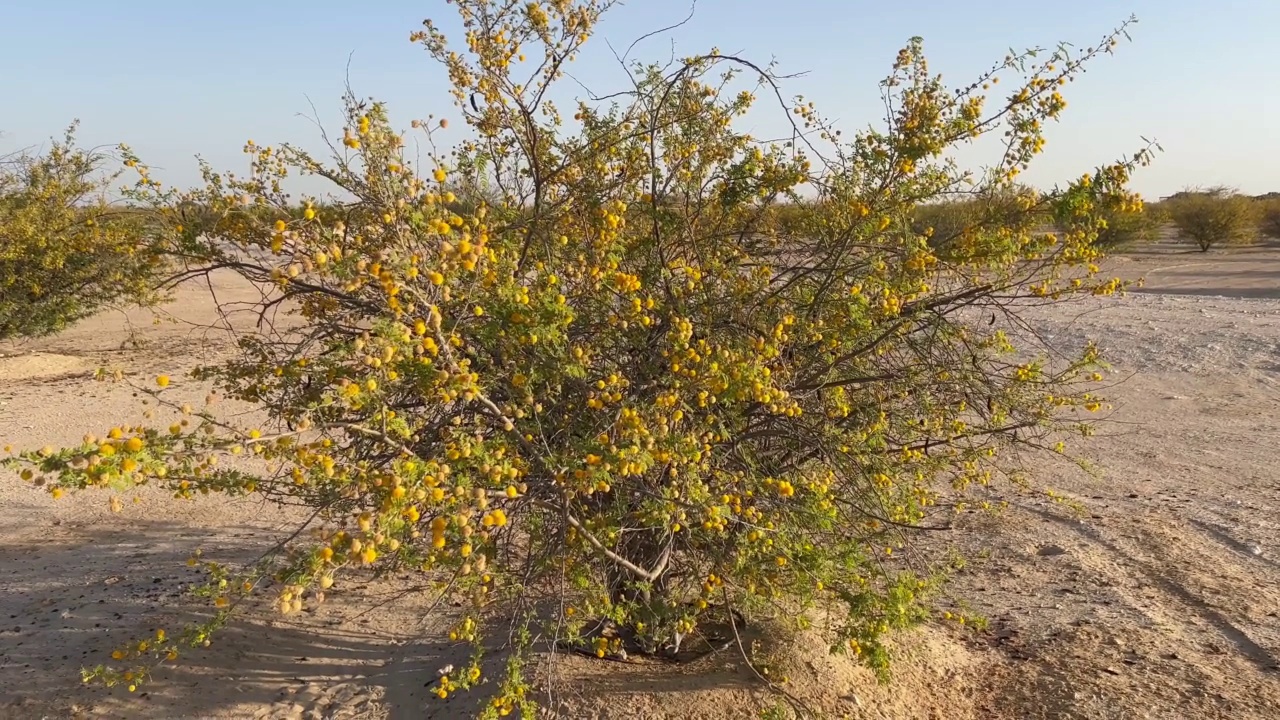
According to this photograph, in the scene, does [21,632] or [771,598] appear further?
[21,632]

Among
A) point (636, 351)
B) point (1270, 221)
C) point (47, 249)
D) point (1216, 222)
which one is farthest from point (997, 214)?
point (1270, 221)

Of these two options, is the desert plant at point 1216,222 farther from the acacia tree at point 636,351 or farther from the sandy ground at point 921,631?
the acacia tree at point 636,351

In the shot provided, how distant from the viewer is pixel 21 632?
432 cm

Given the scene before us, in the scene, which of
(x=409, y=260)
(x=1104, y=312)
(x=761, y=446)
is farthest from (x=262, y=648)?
(x=1104, y=312)

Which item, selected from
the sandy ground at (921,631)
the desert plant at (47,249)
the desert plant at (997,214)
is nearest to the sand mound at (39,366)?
the desert plant at (47,249)

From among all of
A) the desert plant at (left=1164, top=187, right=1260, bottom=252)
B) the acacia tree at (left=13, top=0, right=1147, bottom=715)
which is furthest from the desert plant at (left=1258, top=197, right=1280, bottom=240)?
the acacia tree at (left=13, top=0, right=1147, bottom=715)

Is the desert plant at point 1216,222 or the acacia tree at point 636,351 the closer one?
the acacia tree at point 636,351

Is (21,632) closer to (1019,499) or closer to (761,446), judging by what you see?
(761,446)

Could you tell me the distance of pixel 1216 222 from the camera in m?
26.3

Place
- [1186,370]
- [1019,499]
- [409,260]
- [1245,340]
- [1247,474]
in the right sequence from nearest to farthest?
1. [409,260]
2. [1019,499]
3. [1247,474]
4. [1186,370]
5. [1245,340]

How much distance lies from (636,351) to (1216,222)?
97.0 ft

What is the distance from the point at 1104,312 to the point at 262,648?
43.1 ft

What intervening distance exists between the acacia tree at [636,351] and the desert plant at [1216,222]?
27.1m

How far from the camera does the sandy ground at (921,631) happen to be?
11.5 ft
